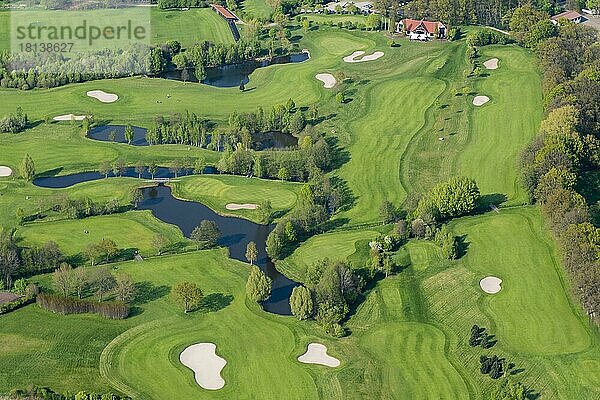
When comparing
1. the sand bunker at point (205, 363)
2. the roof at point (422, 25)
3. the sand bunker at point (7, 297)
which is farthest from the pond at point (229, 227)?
the roof at point (422, 25)

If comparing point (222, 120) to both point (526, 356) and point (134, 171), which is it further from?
point (526, 356)

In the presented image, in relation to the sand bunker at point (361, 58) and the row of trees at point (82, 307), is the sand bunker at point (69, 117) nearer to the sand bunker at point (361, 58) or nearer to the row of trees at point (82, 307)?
the sand bunker at point (361, 58)

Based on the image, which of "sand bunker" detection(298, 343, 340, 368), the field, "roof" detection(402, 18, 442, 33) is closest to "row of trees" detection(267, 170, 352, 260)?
the field

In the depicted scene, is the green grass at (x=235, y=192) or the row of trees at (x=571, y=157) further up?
the row of trees at (x=571, y=157)

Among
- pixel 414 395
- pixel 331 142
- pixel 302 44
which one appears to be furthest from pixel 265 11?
pixel 414 395

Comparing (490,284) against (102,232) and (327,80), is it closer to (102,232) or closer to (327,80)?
(102,232)

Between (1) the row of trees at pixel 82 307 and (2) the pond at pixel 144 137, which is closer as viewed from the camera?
(1) the row of trees at pixel 82 307
